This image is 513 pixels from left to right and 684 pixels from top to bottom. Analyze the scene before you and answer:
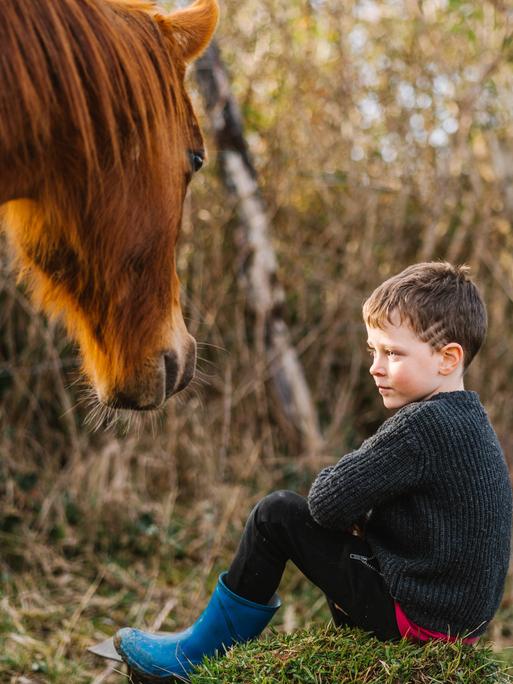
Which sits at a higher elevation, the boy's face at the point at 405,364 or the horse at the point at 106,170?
the horse at the point at 106,170

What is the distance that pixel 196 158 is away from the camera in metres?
2.23

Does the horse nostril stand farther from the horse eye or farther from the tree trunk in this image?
the tree trunk

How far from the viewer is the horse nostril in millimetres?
2254

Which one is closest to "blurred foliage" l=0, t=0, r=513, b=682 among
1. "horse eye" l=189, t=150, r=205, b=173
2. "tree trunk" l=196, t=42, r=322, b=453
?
"tree trunk" l=196, t=42, r=322, b=453

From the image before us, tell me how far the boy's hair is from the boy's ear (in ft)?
0.07

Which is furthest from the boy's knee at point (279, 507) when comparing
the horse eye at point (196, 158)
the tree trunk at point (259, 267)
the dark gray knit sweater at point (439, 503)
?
the tree trunk at point (259, 267)

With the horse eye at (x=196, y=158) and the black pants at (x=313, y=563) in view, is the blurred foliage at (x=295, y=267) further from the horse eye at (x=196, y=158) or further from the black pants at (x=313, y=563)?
the horse eye at (x=196, y=158)

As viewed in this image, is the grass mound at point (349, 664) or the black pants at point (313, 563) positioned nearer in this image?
the grass mound at point (349, 664)

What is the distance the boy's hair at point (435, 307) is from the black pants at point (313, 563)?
591mm

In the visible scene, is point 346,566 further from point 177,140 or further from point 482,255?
point 482,255

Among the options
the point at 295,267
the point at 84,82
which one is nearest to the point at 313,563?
the point at 84,82

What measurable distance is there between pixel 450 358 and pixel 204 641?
3.53 feet

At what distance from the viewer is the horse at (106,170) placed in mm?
1775

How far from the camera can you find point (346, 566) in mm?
2223
